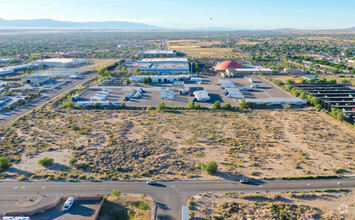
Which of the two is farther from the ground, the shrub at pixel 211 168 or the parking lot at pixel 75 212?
the shrub at pixel 211 168

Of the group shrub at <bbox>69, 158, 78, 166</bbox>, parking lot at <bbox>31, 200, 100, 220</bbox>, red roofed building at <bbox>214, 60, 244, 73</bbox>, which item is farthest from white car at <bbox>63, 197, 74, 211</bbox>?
red roofed building at <bbox>214, 60, 244, 73</bbox>

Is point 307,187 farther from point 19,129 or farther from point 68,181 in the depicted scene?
point 19,129

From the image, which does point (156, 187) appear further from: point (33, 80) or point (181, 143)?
point (33, 80)

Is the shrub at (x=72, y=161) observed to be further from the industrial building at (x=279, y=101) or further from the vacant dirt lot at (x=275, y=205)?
the industrial building at (x=279, y=101)

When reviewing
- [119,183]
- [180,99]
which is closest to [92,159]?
[119,183]

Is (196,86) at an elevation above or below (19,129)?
above

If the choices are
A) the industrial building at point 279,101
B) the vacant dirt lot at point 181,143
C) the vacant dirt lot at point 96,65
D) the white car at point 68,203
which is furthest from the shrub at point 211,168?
the vacant dirt lot at point 96,65

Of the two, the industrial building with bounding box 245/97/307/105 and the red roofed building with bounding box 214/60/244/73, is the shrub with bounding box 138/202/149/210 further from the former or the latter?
the red roofed building with bounding box 214/60/244/73
